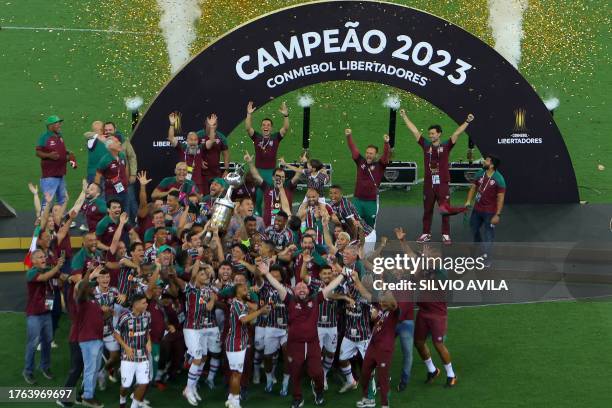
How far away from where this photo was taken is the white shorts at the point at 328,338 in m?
15.3

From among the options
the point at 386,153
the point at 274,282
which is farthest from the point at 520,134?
the point at 274,282

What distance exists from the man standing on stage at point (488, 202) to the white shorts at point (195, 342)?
211 inches

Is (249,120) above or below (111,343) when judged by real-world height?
above

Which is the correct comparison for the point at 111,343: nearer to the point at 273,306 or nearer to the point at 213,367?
the point at 213,367

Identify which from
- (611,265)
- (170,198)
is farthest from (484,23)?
(170,198)

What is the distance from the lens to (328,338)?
15328 mm

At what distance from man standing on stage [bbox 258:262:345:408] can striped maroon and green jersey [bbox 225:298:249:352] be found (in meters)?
0.47

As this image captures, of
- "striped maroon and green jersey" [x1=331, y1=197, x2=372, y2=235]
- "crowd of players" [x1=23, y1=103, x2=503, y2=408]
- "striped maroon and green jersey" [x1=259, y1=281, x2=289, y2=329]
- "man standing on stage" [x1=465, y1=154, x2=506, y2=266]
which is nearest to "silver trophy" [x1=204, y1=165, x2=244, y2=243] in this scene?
"crowd of players" [x1=23, y1=103, x2=503, y2=408]

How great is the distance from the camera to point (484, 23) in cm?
2753

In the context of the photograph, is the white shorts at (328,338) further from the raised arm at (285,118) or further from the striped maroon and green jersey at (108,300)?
the raised arm at (285,118)

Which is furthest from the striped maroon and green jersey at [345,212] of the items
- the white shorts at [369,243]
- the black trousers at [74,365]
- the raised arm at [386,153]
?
the black trousers at [74,365]

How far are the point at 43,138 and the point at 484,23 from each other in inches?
455

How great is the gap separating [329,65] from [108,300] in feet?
22.7

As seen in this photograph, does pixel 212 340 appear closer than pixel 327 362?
Yes
